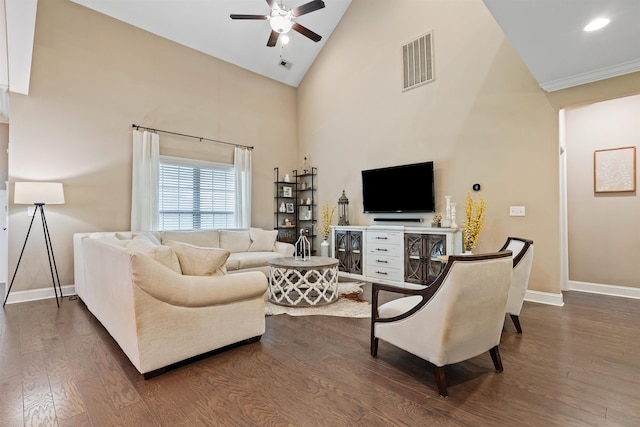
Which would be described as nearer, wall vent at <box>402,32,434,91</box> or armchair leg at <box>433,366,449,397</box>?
armchair leg at <box>433,366,449,397</box>

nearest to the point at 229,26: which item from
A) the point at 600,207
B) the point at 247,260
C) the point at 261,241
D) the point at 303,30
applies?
the point at 303,30

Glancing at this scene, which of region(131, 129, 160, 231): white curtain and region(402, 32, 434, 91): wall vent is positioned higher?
region(402, 32, 434, 91): wall vent

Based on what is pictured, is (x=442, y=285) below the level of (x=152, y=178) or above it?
below

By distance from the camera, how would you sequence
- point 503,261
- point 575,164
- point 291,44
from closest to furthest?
point 503,261
point 575,164
point 291,44

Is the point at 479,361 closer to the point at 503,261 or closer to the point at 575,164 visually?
the point at 503,261

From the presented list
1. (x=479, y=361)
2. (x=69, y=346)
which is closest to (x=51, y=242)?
(x=69, y=346)

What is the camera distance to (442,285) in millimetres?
1825

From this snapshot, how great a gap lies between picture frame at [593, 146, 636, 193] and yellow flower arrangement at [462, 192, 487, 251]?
67.6 inches

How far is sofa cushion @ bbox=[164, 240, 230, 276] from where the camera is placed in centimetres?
246

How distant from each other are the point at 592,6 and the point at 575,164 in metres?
3.05

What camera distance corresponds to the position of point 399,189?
5219 mm

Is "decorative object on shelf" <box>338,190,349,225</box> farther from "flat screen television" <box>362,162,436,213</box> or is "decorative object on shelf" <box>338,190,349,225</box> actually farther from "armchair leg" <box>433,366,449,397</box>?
"armchair leg" <box>433,366,449,397</box>

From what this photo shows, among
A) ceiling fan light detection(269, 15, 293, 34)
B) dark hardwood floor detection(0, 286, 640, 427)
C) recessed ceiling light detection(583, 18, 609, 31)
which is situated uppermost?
ceiling fan light detection(269, 15, 293, 34)

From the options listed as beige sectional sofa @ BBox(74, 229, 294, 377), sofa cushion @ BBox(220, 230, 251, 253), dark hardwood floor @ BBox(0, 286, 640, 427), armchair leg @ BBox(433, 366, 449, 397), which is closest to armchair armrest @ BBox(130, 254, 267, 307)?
beige sectional sofa @ BBox(74, 229, 294, 377)
